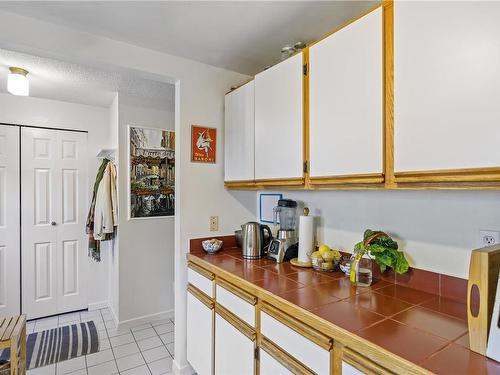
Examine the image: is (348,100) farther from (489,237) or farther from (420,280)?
(420,280)

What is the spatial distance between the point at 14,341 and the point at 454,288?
7.72 ft

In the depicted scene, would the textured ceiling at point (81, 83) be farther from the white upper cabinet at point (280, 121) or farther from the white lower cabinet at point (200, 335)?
the white lower cabinet at point (200, 335)

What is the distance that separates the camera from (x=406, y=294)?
4.30 ft

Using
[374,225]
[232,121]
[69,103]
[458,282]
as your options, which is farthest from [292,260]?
[69,103]

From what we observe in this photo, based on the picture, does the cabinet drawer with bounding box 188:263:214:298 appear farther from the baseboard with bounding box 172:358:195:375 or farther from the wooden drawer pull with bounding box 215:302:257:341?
the baseboard with bounding box 172:358:195:375

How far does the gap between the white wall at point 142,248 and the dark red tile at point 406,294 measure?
2.34 metres

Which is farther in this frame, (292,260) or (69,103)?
(69,103)

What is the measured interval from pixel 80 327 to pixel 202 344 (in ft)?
5.91

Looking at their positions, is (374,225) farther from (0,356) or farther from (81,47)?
(0,356)

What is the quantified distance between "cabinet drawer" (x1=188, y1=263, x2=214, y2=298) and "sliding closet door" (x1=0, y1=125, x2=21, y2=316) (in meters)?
2.19

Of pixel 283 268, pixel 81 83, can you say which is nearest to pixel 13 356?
pixel 283 268

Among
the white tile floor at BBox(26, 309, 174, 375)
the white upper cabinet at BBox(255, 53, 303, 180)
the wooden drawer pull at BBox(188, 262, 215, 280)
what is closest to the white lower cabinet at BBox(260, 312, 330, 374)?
the wooden drawer pull at BBox(188, 262, 215, 280)

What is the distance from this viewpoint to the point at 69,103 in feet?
10.5

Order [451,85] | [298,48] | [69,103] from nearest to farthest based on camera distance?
[451,85], [298,48], [69,103]
